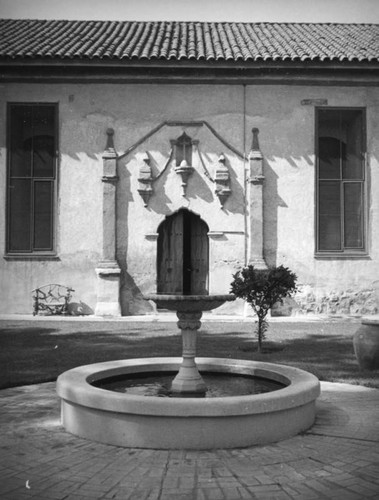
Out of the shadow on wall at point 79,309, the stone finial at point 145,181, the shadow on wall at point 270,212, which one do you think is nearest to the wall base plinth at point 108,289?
the shadow on wall at point 79,309

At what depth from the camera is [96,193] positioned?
1656cm

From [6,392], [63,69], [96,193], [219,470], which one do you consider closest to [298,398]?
[219,470]

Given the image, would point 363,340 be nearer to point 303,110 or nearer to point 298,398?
point 298,398

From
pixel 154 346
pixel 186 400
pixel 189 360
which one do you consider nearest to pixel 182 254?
pixel 154 346

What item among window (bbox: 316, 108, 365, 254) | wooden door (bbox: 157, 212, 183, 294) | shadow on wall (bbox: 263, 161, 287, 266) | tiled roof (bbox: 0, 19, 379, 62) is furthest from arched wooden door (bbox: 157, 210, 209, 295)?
tiled roof (bbox: 0, 19, 379, 62)

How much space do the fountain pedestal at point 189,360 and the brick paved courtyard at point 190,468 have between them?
3.92 feet

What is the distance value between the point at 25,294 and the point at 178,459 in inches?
507

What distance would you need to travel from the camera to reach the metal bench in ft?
53.1

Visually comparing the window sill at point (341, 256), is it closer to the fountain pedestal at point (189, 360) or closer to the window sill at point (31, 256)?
the window sill at point (31, 256)

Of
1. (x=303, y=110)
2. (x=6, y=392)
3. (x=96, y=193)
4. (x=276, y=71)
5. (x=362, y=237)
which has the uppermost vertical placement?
(x=276, y=71)

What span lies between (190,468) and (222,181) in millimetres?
12740

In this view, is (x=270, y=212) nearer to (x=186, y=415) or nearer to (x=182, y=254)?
(x=182, y=254)

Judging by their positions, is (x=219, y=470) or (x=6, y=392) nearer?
(x=219, y=470)

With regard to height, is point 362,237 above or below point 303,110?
below
